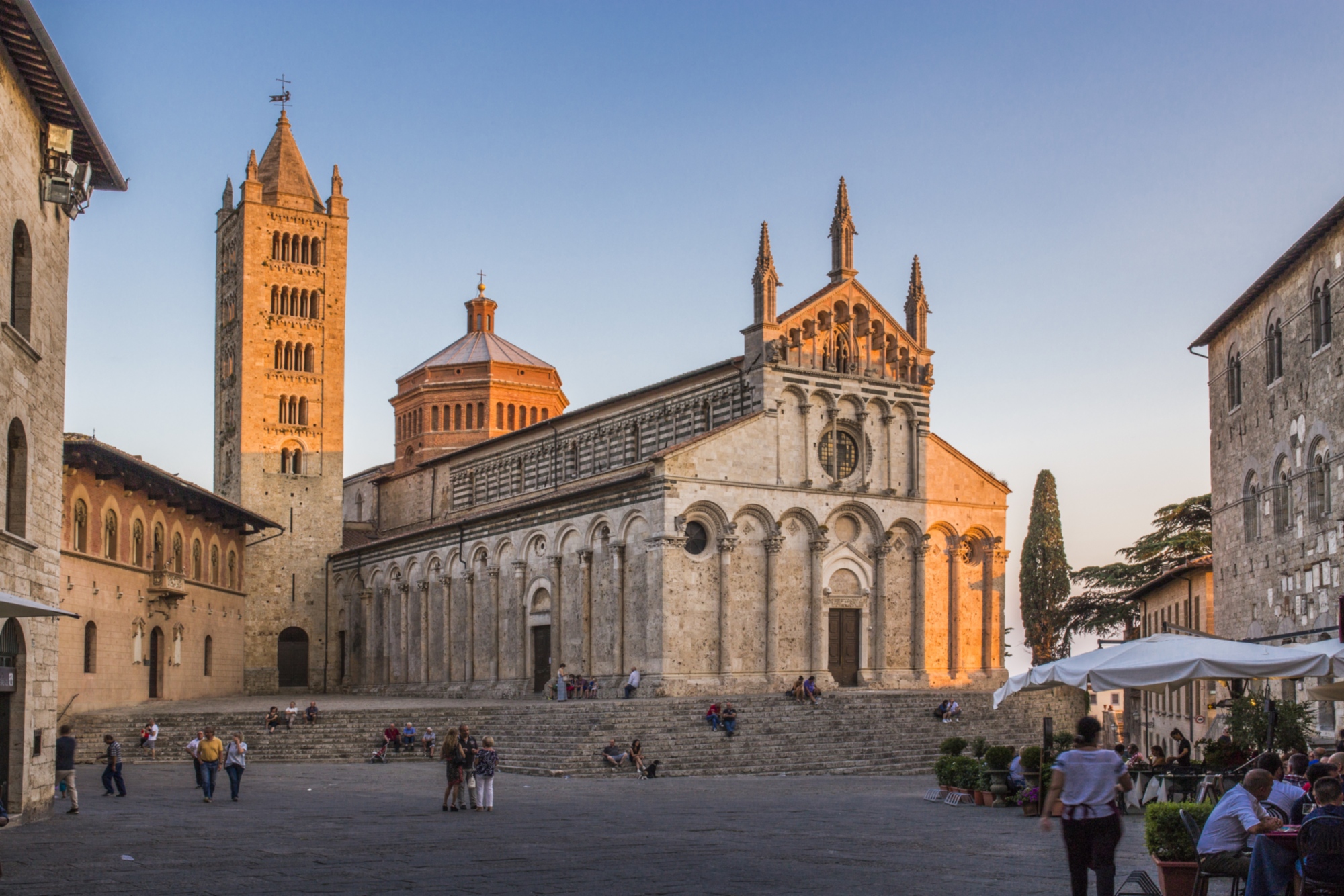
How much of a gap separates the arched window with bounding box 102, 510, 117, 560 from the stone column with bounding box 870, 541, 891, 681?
22222 mm

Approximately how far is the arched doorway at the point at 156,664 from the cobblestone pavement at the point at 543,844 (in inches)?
745

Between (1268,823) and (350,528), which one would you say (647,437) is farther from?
(1268,823)

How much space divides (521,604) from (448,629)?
531 cm

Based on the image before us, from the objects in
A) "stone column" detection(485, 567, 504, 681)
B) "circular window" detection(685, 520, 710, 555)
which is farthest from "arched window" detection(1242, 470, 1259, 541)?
"stone column" detection(485, 567, 504, 681)

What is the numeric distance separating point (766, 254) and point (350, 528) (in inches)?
1140

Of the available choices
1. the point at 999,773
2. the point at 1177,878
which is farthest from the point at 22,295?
the point at 999,773

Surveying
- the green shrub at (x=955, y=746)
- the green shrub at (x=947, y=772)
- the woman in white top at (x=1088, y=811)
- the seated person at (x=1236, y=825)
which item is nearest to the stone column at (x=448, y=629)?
the green shrub at (x=955, y=746)

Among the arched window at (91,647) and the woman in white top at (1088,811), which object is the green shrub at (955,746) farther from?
the arched window at (91,647)

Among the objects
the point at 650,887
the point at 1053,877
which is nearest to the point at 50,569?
the point at 650,887

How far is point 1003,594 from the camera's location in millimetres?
45031

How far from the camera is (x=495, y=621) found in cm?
4731

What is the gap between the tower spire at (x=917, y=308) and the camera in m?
45.0

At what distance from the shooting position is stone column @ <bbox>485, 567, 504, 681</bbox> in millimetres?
46875

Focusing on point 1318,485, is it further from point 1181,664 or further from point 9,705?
point 9,705
